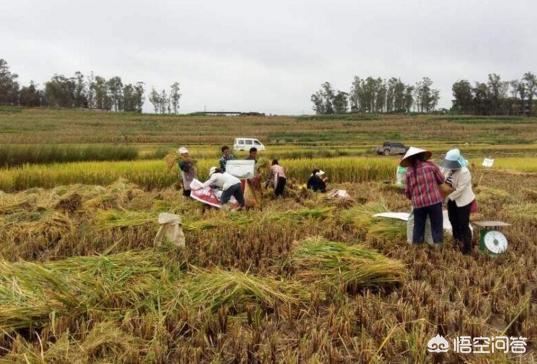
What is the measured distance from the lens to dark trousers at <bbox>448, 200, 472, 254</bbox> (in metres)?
4.59

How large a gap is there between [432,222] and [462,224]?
1.11ft

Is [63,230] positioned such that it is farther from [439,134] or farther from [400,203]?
[439,134]

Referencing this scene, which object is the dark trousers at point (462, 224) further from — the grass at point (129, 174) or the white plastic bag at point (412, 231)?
the grass at point (129, 174)

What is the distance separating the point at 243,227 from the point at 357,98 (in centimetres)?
8357

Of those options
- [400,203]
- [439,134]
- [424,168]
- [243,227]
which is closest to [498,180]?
[400,203]

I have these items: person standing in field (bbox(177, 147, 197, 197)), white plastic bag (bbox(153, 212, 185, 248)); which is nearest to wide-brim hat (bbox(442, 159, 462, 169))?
white plastic bag (bbox(153, 212, 185, 248))

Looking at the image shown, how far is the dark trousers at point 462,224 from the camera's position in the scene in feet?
15.0

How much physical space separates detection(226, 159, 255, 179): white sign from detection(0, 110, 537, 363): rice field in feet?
6.04

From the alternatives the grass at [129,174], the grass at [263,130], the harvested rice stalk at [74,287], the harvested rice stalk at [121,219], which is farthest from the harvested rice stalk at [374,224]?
the grass at [263,130]

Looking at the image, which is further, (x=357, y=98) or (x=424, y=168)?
(x=357, y=98)

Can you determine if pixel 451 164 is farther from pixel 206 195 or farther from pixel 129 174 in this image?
pixel 129 174

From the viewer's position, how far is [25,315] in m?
2.78

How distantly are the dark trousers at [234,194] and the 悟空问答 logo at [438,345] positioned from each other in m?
4.53

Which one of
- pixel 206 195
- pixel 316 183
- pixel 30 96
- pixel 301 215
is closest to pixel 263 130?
pixel 316 183
